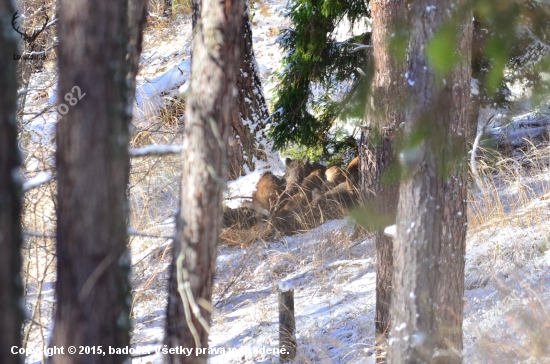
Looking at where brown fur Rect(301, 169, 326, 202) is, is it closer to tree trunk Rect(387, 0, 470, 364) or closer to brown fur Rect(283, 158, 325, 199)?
brown fur Rect(283, 158, 325, 199)

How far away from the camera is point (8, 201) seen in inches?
70.9

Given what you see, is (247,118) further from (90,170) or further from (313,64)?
(90,170)

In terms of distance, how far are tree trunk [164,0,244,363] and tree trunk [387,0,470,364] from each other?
93cm

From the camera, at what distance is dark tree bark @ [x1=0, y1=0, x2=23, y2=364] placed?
178cm

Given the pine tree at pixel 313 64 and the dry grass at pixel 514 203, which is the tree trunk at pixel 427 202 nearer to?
the dry grass at pixel 514 203

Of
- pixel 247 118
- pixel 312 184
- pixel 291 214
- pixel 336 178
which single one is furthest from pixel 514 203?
pixel 247 118

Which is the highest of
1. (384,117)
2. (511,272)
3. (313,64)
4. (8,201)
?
(313,64)

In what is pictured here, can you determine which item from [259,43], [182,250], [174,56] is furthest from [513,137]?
[174,56]

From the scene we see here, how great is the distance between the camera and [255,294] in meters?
5.56

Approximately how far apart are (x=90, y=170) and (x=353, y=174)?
514 centimetres

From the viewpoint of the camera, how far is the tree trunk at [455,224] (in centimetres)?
259

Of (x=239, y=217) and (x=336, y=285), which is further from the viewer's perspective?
→ (x=239, y=217)

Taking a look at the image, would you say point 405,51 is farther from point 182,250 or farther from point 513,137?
point 513,137

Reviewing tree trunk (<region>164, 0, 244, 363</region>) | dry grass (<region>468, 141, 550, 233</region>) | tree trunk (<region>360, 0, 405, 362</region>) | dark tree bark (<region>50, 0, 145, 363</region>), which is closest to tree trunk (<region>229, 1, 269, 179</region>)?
tree trunk (<region>360, 0, 405, 362</region>)
